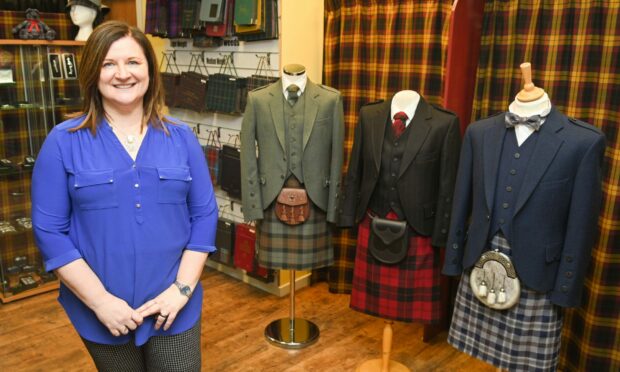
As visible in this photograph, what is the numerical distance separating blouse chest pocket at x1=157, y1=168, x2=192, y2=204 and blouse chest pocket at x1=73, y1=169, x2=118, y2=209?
0.12m

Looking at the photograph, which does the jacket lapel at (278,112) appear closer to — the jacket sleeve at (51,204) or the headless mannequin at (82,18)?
the jacket sleeve at (51,204)

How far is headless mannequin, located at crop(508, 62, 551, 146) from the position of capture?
5.98 ft

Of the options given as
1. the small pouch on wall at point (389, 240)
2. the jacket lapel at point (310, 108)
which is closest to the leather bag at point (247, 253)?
the jacket lapel at point (310, 108)

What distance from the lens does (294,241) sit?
2664 millimetres

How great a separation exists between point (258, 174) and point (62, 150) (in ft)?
4.36

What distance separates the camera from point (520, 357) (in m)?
1.91

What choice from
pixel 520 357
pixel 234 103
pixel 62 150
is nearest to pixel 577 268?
pixel 520 357

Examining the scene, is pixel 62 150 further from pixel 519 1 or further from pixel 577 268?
pixel 519 1

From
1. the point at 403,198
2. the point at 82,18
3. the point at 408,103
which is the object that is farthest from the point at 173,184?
the point at 82,18

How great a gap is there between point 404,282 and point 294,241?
62 cm

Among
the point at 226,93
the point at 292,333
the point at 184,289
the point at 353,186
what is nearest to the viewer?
the point at 184,289

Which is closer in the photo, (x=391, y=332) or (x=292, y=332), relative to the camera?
(x=391, y=332)

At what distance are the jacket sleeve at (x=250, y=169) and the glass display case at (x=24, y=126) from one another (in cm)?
164

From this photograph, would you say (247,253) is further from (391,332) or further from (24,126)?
(24,126)
